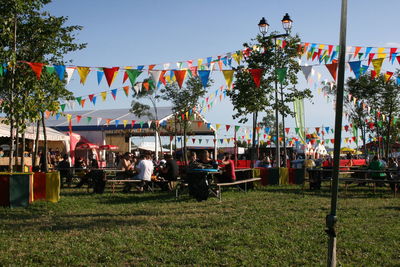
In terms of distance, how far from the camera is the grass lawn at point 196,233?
4.52 metres

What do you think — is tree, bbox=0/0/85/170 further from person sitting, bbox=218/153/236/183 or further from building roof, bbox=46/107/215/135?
building roof, bbox=46/107/215/135

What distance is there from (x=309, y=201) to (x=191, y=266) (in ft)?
18.8

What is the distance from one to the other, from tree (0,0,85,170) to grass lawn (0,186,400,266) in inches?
98.9

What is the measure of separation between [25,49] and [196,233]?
8853 millimetres

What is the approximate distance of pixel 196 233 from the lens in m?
5.74

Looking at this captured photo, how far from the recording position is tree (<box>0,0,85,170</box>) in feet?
32.8

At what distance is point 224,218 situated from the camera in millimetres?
6996

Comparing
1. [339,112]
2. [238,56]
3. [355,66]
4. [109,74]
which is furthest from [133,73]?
[339,112]

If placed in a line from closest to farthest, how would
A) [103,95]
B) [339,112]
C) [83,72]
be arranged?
[339,112], [83,72], [103,95]

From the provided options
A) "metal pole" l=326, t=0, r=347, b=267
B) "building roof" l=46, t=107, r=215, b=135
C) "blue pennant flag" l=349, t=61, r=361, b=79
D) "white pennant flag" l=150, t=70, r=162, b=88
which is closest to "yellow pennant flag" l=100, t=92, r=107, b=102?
"white pennant flag" l=150, t=70, r=162, b=88

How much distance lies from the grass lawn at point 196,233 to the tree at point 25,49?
8.24ft

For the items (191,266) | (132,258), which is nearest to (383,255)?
(191,266)

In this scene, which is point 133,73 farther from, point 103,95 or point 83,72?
point 103,95

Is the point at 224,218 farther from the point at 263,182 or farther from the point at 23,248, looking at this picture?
the point at 263,182
